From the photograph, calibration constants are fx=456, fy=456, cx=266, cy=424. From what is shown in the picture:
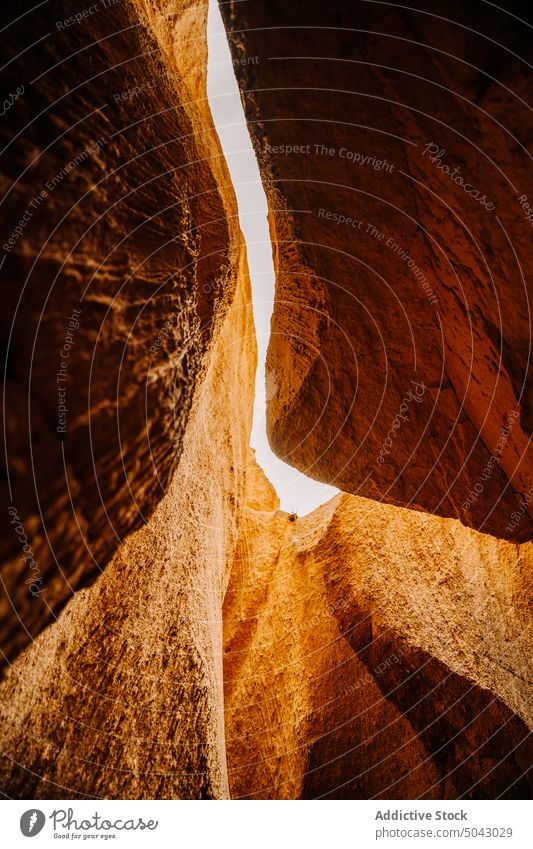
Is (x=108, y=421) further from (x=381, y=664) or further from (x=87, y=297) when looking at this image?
(x=381, y=664)

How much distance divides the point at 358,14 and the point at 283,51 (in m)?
1.19

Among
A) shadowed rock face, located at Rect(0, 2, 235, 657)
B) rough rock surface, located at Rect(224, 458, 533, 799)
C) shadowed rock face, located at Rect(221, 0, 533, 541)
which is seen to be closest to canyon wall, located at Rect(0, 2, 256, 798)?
shadowed rock face, located at Rect(0, 2, 235, 657)

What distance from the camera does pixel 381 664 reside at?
26.0 ft

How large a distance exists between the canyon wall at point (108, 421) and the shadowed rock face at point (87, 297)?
0.01 m

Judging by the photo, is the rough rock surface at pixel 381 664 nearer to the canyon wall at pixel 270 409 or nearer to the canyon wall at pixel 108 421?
the canyon wall at pixel 270 409

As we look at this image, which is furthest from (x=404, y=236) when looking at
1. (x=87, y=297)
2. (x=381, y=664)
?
(x=381, y=664)

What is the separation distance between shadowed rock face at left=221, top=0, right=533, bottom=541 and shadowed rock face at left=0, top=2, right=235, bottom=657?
114 inches

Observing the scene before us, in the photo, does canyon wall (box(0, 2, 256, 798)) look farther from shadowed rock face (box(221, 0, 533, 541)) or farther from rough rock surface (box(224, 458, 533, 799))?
rough rock surface (box(224, 458, 533, 799))

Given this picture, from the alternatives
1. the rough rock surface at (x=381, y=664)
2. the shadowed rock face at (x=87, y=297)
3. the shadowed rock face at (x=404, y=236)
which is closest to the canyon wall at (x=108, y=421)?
the shadowed rock face at (x=87, y=297)

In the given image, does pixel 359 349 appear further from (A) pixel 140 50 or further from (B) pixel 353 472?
(A) pixel 140 50

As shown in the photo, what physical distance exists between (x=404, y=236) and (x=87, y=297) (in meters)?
5.13

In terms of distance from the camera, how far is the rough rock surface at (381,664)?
22.5 ft

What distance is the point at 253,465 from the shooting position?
12.6 meters

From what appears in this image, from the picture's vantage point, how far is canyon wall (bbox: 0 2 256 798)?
2.30 meters
